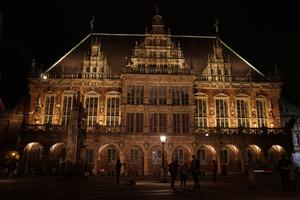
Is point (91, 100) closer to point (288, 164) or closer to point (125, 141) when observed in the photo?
point (125, 141)

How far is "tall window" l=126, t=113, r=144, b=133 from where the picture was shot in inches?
1361

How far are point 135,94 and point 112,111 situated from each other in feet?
13.1

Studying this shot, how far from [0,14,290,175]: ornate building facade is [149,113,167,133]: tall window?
12cm

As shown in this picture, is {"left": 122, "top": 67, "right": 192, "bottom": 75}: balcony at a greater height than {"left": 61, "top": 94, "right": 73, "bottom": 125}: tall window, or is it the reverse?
{"left": 122, "top": 67, "right": 192, "bottom": 75}: balcony

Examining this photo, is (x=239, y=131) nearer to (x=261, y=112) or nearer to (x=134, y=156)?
(x=261, y=112)

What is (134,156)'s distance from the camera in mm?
34562

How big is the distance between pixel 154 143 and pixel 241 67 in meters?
18.3

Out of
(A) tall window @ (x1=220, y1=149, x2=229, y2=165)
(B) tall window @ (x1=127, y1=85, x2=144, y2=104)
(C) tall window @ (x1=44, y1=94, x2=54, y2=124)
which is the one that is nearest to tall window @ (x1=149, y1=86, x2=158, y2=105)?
(B) tall window @ (x1=127, y1=85, x2=144, y2=104)

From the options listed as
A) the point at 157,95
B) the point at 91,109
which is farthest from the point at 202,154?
the point at 91,109

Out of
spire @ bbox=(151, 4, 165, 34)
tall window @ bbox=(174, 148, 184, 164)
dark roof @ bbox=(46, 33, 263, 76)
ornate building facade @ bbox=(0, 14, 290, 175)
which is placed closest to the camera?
ornate building facade @ bbox=(0, 14, 290, 175)

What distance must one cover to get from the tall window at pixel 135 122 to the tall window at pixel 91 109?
4679 mm

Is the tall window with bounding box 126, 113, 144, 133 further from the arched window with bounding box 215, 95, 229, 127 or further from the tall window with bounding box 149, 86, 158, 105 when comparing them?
the arched window with bounding box 215, 95, 229, 127

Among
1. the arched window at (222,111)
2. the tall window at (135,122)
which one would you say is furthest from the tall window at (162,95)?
the arched window at (222,111)

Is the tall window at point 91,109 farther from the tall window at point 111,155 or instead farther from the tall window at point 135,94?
the tall window at point 135,94
